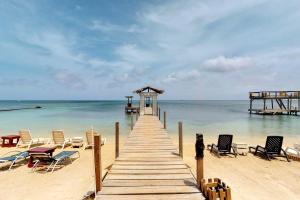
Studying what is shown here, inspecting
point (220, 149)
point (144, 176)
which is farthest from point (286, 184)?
point (144, 176)

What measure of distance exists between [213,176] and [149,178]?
11.4 feet

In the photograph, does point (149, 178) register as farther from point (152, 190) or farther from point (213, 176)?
point (213, 176)

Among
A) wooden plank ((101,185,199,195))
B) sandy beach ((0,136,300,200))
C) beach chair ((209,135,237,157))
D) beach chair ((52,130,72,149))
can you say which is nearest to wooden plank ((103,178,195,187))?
wooden plank ((101,185,199,195))

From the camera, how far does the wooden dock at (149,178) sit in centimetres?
408

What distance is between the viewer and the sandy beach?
5.70m

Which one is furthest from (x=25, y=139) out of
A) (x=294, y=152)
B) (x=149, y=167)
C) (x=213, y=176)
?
(x=294, y=152)

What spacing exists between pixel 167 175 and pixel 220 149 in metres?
6.05

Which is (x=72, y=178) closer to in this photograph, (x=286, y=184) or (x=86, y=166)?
(x=86, y=166)

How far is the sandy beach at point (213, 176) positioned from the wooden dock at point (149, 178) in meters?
1.39

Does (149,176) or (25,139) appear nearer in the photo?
(149,176)

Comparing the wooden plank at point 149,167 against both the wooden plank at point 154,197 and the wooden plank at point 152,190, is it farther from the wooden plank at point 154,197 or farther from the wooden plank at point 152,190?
the wooden plank at point 154,197

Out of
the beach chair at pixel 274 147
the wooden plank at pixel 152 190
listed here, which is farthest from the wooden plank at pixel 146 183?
the beach chair at pixel 274 147

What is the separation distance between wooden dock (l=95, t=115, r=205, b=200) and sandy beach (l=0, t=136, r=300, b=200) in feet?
4.56

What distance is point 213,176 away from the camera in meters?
7.28
